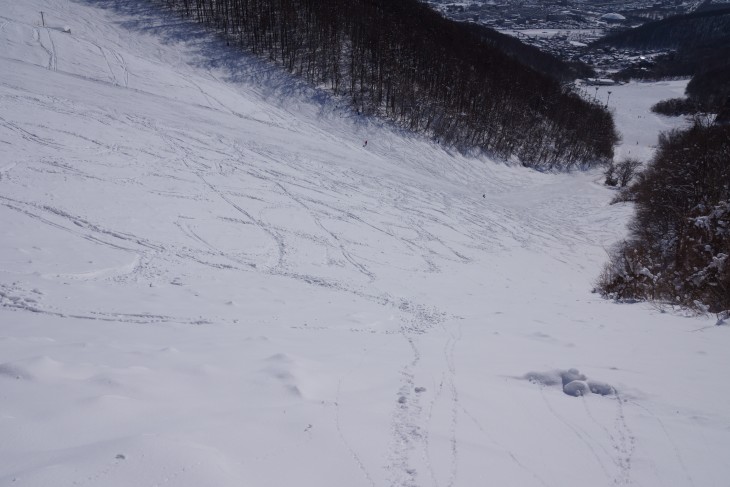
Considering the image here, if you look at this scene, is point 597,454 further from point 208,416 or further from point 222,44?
point 222,44

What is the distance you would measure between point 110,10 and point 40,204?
135ft

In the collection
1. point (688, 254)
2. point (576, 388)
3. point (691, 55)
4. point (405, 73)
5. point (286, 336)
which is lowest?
point (286, 336)

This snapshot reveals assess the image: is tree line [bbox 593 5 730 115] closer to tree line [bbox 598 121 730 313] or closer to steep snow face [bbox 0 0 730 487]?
tree line [bbox 598 121 730 313]

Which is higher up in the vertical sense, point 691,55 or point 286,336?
point 691,55

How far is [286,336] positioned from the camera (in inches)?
243

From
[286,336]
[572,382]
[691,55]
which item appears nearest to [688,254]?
[572,382]

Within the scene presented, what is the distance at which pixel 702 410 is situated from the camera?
382cm

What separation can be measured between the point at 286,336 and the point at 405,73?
44.9 metres

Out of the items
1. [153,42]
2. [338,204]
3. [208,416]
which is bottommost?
[338,204]

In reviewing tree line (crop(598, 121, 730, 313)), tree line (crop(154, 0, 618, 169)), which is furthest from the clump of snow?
tree line (crop(154, 0, 618, 169))

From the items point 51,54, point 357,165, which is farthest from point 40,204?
point 51,54

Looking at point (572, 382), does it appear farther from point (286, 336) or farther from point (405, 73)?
point (405, 73)

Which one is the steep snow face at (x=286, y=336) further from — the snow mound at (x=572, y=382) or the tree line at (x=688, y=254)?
the tree line at (x=688, y=254)

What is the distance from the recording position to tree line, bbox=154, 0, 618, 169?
41.7m
